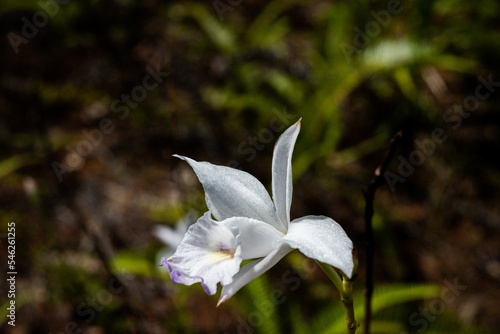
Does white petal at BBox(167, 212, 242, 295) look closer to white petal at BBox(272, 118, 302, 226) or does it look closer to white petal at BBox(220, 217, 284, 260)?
white petal at BBox(220, 217, 284, 260)

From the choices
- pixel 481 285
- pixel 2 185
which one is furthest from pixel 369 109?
pixel 2 185

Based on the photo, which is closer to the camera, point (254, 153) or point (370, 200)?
point (370, 200)

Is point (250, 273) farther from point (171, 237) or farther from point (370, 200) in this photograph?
point (171, 237)

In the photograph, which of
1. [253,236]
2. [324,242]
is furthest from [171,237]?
[324,242]

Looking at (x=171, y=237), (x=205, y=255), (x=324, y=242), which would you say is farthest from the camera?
(x=171, y=237)

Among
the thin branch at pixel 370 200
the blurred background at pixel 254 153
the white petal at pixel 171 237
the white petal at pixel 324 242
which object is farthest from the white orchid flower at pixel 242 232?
the white petal at pixel 171 237

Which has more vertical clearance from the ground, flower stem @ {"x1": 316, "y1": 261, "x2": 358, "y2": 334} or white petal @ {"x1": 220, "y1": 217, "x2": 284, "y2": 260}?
white petal @ {"x1": 220, "y1": 217, "x2": 284, "y2": 260}

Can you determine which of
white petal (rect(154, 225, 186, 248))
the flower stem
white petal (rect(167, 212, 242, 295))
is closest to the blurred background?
white petal (rect(154, 225, 186, 248))
